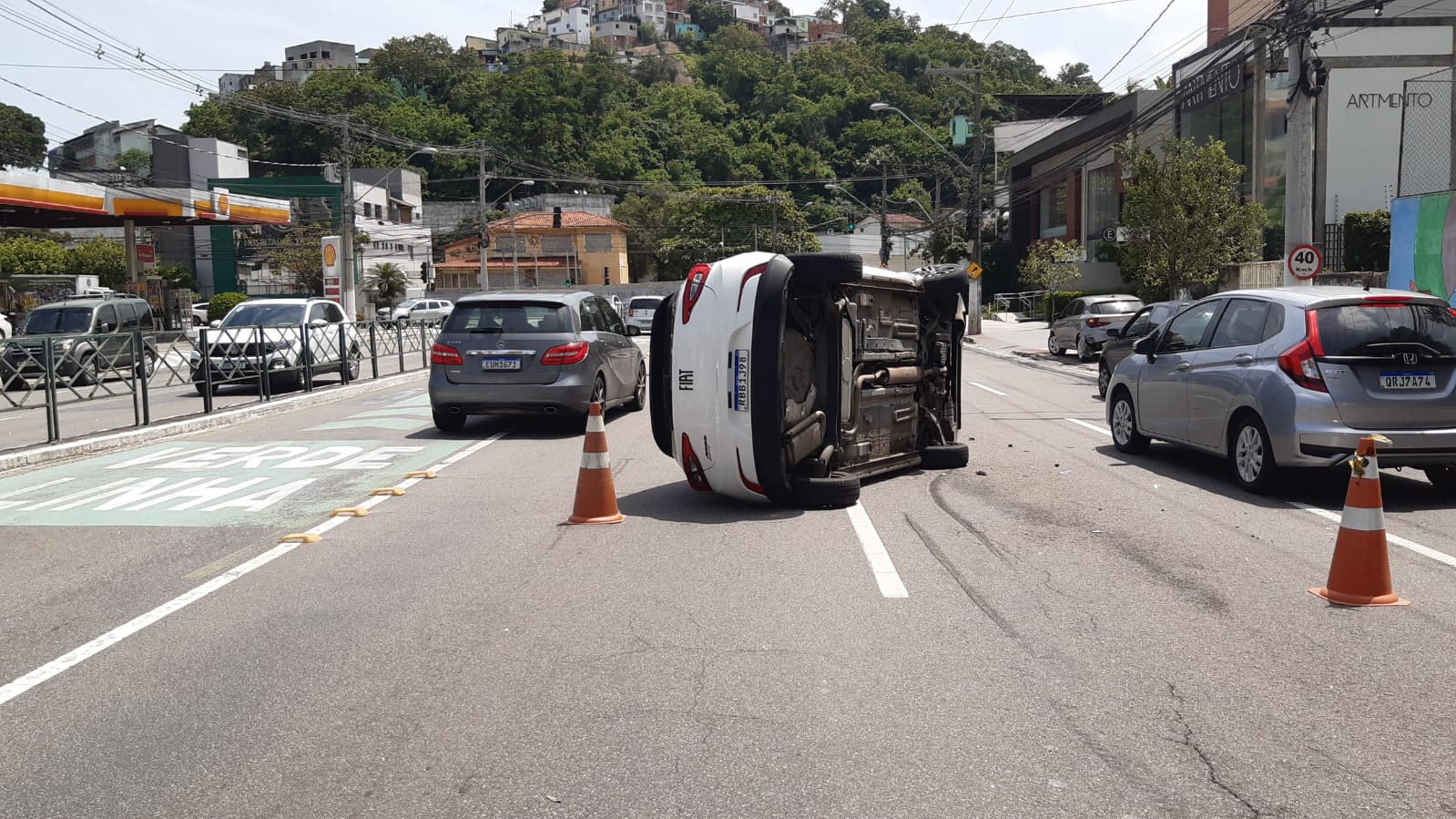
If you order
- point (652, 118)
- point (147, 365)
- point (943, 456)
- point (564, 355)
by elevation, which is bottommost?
point (943, 456)

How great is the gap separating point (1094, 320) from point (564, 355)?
18845 mm

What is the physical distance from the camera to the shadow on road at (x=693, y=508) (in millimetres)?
9094

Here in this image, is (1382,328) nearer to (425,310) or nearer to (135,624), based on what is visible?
(135,624)

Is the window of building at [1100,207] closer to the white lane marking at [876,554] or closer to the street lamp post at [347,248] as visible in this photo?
the street lamp post at [347,248]

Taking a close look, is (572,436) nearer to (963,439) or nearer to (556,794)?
(963,439)

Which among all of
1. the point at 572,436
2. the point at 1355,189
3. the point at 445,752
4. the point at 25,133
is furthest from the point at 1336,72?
the point at 25,133

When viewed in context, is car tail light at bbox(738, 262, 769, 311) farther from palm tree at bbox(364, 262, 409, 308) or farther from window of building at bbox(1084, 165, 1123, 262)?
palm tree at bbox(364, 262, 409, 308)

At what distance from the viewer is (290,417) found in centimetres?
1753

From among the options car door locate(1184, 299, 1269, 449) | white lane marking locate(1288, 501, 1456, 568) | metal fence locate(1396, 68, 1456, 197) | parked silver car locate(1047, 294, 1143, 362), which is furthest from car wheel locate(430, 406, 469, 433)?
metal fence locate(1396, 68, 1456, 197)

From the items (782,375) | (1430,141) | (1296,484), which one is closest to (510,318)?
(782,375)

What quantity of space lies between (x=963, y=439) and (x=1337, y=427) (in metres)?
5.36

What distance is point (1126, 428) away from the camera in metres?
12.5

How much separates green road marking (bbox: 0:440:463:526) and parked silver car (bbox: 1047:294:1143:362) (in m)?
19.6

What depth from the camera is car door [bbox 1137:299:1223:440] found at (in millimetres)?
11047
